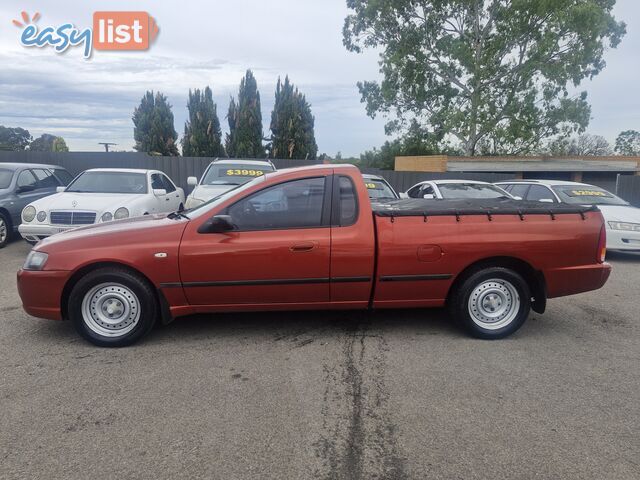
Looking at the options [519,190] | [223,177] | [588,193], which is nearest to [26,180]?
[223,177]

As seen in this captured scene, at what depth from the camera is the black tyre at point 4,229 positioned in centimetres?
907

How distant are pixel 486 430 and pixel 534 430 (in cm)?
30

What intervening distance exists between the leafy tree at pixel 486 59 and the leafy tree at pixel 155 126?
1326cm

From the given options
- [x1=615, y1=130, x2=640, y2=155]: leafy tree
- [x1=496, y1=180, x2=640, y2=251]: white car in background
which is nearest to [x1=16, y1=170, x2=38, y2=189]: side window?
[x1=496, y1=180, x2=640, y2=251]: white car in background

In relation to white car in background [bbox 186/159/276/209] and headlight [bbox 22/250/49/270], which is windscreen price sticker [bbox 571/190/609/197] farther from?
headlight [bbox 22/250/49/270]

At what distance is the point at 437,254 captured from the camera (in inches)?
177

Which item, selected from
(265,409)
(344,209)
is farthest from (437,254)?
(265,409)

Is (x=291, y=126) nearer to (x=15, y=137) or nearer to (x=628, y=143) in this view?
(x=15, y=137)

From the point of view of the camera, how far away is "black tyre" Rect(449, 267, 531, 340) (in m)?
4.61

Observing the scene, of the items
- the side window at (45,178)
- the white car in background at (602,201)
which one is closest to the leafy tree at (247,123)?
the side window at (45,178)

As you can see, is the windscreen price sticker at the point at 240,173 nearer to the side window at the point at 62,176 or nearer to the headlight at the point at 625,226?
the side window at the point at 62,176

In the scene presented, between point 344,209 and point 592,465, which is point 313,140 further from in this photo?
point 592,465

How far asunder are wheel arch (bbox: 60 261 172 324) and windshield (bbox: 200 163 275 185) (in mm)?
5895

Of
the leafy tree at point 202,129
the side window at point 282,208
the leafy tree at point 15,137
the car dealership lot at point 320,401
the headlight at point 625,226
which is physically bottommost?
the car dealership lot at point 320,401
